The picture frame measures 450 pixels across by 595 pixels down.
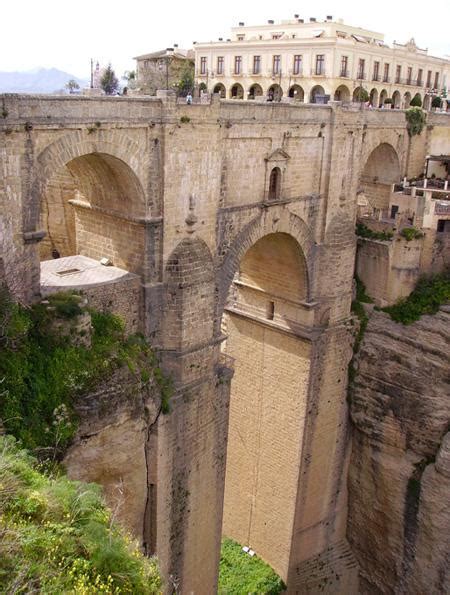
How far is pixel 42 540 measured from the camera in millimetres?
7816

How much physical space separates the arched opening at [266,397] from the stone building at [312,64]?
20.4 metres

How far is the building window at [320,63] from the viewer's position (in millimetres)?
39531

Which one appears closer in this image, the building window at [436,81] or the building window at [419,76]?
the building window at [419,76]

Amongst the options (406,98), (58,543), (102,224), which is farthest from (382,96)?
(58,543)

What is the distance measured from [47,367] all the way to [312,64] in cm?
3277

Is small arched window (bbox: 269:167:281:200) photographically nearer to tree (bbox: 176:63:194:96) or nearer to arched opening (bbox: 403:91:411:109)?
tree (bbox: 176:63:194:96)

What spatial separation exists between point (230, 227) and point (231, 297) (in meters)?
6.12

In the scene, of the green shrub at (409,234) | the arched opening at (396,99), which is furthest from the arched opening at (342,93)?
the green shrub at (409,234)

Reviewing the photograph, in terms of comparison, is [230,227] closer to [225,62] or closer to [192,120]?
[192,120]

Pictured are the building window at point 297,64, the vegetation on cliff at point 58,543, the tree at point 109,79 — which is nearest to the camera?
the vegetation on cliff at point 58,543

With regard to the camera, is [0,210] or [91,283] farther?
[91,283]

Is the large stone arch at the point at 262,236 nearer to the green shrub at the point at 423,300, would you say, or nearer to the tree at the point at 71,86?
the green shrub at the point at 423,300

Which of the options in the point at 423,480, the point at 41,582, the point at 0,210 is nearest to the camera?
the point at 41,582

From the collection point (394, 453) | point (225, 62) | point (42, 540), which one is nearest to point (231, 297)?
point (394, 453)
